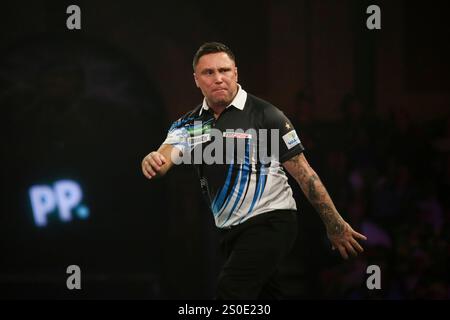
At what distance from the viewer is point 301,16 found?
786 centimetres

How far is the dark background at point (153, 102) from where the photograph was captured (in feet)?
25.2

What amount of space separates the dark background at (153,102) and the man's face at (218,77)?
3.53 metres

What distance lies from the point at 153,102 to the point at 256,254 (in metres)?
4.78

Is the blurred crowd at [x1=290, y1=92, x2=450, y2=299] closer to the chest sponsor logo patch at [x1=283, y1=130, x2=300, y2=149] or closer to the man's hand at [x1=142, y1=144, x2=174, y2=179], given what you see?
the chest sponsor logo patch at [x1=283, y1=130, x2=300, y2=149]

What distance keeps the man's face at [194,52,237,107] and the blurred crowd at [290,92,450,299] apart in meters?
3.07

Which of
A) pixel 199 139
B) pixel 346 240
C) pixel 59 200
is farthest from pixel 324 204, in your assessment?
pixel 59 200

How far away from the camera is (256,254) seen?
142 inches

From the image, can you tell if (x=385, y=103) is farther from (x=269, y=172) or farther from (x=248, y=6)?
(x=269, y=172)

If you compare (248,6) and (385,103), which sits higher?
(248,6)

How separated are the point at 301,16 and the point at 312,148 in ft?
5.32

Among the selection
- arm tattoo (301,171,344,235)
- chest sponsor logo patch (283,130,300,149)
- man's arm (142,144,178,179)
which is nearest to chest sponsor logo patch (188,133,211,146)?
man's arm (142,144,178,179)

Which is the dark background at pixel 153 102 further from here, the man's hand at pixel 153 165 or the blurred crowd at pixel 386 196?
the man's hand at pixel 153 165

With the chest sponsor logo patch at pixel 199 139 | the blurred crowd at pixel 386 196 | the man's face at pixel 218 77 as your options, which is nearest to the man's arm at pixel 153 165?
the chest sponsor logo patch at pixel 199 139

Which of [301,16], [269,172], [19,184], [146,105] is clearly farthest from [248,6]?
[269,172]
